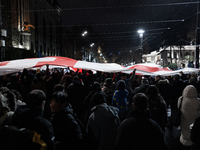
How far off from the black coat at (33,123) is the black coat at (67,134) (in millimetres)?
325

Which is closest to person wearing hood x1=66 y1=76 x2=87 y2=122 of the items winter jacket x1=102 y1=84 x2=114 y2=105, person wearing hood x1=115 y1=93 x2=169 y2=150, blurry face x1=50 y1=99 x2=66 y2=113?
winter jacket x1=102 y1=84 x2=114 y2=105

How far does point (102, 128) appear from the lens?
132 inches

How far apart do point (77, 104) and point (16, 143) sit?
13.8 ft

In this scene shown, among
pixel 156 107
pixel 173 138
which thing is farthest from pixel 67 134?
pixel 173 138

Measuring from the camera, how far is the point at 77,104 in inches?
240

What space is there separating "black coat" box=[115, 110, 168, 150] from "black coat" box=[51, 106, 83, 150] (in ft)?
1.99

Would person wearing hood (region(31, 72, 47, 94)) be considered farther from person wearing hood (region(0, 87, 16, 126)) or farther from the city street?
Result: the city street

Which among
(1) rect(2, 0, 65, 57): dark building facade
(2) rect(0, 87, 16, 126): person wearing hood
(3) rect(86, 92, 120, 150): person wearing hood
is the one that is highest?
(1) rect(2, 0, 65, 57): dark building facade

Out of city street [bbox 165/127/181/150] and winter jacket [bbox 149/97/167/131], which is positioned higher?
winter jacket [bbox 149/97/167/131]

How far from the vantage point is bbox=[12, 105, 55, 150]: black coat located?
2248mm

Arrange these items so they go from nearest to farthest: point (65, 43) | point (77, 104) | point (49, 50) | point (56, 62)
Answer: point (77, 104) → point (56, 62) → point (49, 50) → point (65, 43)

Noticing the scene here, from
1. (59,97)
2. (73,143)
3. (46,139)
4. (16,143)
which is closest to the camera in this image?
(16,143)

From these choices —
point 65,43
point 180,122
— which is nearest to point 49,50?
point 65,43

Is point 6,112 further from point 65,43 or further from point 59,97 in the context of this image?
point 65,43
